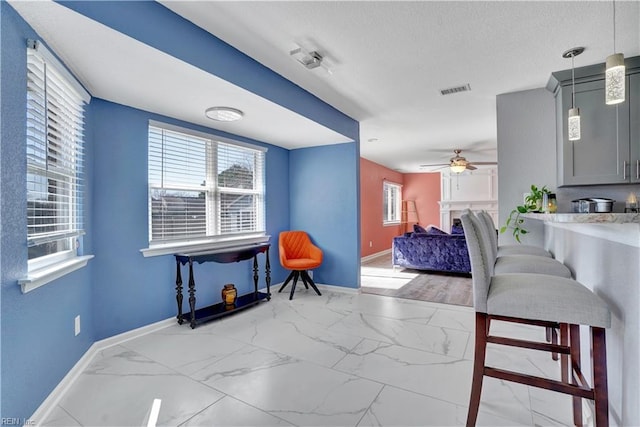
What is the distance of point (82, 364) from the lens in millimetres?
2279

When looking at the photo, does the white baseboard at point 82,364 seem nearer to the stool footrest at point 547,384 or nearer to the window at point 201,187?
the window at point 201,187

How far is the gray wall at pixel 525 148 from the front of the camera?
3.34 meters

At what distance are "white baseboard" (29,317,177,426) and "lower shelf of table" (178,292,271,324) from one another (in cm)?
25

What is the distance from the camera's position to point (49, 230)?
202 cm

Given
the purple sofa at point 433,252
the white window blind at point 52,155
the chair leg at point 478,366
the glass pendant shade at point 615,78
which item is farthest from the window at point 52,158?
the purple sofa at point 433,252

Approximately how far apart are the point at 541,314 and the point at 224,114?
292cm

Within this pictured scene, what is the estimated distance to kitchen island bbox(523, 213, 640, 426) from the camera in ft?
3.90

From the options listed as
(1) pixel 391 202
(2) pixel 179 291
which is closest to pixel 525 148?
(2) pixel 179 291

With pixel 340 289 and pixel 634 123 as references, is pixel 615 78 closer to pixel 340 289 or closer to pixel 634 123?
pixel 634 123

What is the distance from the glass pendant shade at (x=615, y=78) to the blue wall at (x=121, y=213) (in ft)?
7.75

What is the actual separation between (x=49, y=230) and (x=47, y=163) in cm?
45

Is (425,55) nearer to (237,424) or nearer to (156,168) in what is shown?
(156,168)

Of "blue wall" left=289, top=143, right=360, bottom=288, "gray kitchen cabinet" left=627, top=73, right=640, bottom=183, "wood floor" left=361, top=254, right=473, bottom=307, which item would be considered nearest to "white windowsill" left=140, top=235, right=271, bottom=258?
"blue wall" left=289, top=143, right=360, bottom=288

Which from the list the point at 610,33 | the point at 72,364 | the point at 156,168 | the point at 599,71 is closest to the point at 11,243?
the point at 72,364
